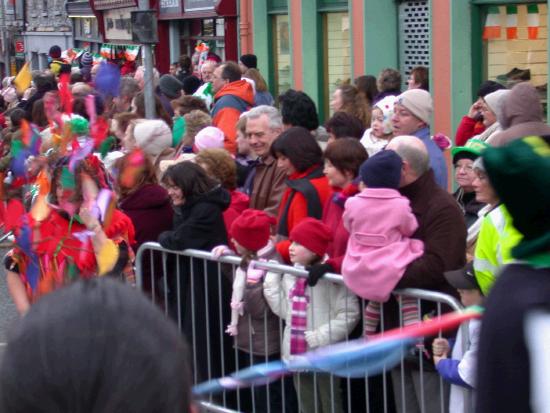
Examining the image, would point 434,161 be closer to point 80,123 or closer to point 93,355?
point 80,123

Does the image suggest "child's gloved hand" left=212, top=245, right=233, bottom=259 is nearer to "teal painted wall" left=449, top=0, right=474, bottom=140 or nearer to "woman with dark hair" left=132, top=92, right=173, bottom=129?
"woman with dark hair" left=132, top=92, right=173, bottom=129

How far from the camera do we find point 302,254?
5.48 meters

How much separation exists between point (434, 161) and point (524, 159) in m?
4.01

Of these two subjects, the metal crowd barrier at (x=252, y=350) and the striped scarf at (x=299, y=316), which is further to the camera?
the striped scarf at (x=299, y=316)

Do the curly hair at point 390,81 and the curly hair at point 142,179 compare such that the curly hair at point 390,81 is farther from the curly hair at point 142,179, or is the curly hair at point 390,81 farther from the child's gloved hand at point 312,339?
the child's gloved hand at point 312,339

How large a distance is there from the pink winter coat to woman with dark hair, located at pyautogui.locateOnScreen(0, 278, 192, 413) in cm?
352

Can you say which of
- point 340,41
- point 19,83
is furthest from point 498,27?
point 19,83

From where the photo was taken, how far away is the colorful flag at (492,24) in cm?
1067

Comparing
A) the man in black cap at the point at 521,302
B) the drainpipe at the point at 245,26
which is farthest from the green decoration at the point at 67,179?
the drainpipe at the point at 245,26

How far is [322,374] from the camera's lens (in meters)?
5.52

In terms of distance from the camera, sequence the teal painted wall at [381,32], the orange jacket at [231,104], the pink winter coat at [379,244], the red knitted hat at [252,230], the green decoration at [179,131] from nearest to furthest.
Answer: the pink winter coat at [379,244] < the red knitted hat at [252,230] < the green decoration at [179,131] < the orange jacket at [231,104] < the teal painted wall at [381,32]

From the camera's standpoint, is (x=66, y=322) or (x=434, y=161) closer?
(x=66, y=322)

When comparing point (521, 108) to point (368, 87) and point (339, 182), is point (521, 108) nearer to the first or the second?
point (339, 182)

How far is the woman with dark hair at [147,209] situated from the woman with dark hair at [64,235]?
1032 mm
